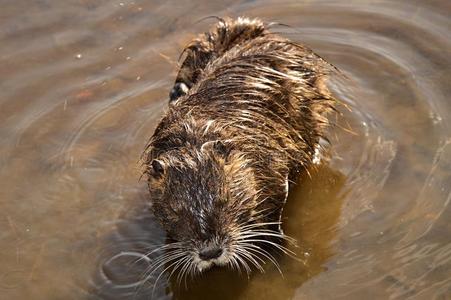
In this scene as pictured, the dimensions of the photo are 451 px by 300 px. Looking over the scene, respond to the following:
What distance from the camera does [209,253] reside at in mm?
3717

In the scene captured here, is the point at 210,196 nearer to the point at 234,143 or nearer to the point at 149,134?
the point at 234,143

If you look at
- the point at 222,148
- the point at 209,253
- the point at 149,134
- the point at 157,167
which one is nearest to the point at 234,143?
the point at 222,148

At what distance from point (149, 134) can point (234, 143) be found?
1250 mm

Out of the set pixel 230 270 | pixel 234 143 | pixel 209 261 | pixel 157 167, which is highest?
pixel 234 143

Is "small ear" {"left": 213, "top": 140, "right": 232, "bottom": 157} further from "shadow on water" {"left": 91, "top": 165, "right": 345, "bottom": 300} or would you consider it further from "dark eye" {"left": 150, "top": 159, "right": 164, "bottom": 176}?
"shadow on water" {"left": 91, "top": 165, "right": 345, "bottom": 300}

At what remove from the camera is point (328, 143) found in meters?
4.98

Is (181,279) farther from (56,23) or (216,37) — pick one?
(56,23)

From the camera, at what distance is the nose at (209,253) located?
3.71 m

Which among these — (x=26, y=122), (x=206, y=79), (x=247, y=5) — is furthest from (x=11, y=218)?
(x=247, y=5)

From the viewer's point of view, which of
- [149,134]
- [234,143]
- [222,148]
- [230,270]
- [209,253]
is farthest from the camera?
[149,134]

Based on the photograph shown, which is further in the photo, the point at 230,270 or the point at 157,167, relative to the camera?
the point at 230,270

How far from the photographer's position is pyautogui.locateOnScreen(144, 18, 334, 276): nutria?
3799 millimetres

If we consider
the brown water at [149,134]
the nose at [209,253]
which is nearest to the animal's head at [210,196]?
the nose at [209,253]

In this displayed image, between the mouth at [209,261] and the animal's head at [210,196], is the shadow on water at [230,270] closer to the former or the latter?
the animal's head at [210,196]
